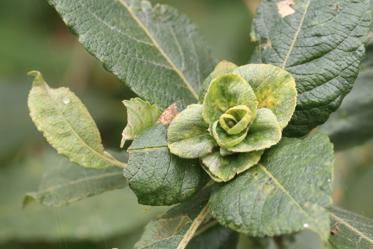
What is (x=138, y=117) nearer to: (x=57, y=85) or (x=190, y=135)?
(x=190, y=135)

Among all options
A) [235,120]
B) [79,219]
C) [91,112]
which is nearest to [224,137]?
[235,120]

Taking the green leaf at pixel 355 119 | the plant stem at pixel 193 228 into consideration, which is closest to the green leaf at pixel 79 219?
the green leaf at pixel 355 119

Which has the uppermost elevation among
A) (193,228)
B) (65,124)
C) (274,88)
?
(65,124)

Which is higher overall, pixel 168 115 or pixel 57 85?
pixel 168 115

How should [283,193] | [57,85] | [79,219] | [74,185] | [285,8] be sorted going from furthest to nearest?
[57,85] → [79,219] → [74,185] → [285,8] → [283,193]

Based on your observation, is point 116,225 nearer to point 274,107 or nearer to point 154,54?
point 154,54

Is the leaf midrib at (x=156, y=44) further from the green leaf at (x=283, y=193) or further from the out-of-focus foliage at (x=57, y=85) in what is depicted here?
the out-of-focus foliage at (x=57, y=85)

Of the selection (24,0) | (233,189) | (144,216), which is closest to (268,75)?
(233,189)
